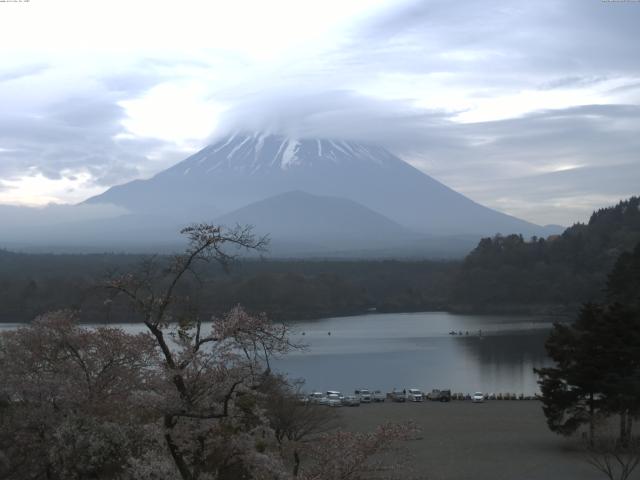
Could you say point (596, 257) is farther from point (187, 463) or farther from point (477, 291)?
point (187, 463)

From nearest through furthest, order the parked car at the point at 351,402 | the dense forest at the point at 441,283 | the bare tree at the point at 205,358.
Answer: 1. the bare tree at the point at 205,358
2. the parked car at the point at 351,402
3. the dense forest at the point at 441,283

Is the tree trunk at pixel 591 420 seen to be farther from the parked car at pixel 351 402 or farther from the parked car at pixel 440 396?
the parked car at pixel 440 396

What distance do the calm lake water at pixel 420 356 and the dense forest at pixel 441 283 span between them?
240 inches

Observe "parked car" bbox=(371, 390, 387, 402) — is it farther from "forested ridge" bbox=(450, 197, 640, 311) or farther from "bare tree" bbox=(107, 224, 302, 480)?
"forested ridge" bbox=(450, 197, 640, 311)

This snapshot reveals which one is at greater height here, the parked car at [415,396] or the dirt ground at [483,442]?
the dirt ground at [483,442]

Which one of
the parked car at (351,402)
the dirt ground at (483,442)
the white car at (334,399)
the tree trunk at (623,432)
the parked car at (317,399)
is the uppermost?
the tree trunk at (623,432)

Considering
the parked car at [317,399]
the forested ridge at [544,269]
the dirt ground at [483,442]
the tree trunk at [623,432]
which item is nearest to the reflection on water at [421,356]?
the parked car at [317,399]

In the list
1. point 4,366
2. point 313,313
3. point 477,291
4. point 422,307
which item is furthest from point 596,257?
point 4,366

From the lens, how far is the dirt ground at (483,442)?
32.6 ft

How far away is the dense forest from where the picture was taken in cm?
4081

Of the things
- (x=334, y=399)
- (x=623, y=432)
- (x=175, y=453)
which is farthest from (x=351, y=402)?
(x=175, y=453)

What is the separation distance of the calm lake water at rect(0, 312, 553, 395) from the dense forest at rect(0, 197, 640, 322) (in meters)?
6.10

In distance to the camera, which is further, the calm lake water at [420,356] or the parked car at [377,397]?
the calm lake water at [420,356]

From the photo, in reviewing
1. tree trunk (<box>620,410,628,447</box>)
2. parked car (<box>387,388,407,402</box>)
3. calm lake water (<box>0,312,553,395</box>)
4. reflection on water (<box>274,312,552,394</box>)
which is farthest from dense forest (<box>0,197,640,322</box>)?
tree trunk (<box>620,410,628,447</box>)
